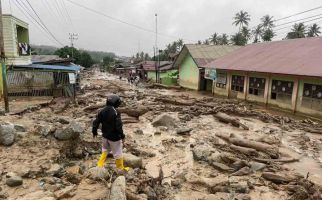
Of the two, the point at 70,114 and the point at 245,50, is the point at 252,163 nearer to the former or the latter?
the point at 70,114

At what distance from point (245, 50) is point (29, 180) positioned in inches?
959

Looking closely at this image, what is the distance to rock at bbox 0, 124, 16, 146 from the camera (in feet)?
23.8

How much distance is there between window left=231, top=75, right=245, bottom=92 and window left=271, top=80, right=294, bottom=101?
11.9 feet

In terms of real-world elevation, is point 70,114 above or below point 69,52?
below

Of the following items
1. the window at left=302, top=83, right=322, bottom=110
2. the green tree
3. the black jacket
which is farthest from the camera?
Answer: the green tree

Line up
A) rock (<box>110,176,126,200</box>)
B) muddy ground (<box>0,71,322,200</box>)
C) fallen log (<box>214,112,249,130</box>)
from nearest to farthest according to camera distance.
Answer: rock (<box>110,176,126,200</box>) → muddy ground (<box>0,71,322,200</box>) → fallen log (<box>214,112,249,130</box>)

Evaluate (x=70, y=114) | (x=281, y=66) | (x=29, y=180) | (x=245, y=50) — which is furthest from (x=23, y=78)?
(x=245, y=50)

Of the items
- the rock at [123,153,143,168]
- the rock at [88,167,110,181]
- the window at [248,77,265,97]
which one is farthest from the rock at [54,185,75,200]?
the window at [248,77,265,97]

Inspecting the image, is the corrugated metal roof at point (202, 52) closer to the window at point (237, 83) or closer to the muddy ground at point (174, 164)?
the window at point (237, 83)

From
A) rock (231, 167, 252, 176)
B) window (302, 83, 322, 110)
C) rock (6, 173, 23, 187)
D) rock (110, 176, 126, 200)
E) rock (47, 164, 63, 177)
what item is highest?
window (302, 83, 322, 110)

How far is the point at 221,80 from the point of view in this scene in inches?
1000

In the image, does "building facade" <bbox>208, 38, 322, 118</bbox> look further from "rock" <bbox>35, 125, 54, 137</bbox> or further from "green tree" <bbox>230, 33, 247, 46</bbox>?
"green tree" <bbox>230, 33, 247, 46</bbox>

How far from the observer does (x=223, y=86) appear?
82.5 feet

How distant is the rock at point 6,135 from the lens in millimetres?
7262
